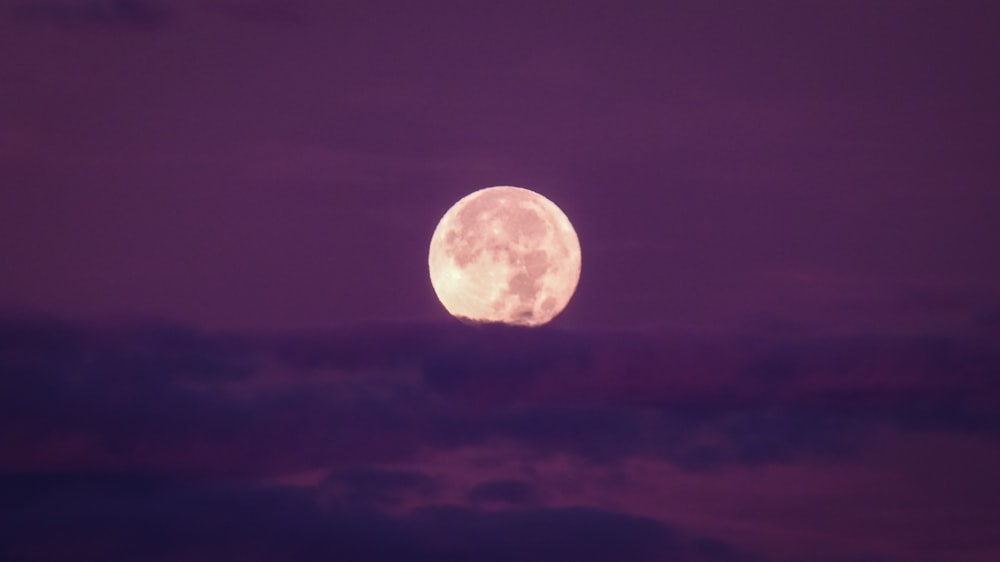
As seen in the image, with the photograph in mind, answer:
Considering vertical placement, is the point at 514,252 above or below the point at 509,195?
below

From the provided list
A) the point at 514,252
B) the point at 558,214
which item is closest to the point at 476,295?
the point at 514,252

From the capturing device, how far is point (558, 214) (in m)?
58.8

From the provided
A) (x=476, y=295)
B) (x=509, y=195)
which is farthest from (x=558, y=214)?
(x=476, y=295)

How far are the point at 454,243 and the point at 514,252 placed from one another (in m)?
2.96

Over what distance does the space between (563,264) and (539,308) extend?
Result: 2892 mm

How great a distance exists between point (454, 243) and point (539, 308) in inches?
201

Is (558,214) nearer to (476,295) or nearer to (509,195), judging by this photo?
(509,195)

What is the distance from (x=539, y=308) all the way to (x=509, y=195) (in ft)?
19.7

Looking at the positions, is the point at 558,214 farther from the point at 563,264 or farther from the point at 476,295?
the point at 476,295

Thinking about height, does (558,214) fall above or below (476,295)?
above

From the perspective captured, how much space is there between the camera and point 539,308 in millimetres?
55656

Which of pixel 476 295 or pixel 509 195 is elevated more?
pixel 509 195

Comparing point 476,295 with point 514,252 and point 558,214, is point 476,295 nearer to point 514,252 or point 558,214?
point 514,252

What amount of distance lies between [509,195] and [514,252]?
11.9 ft
